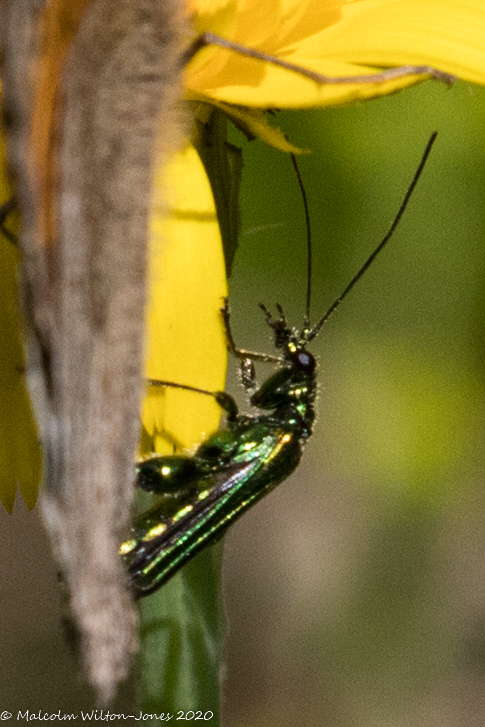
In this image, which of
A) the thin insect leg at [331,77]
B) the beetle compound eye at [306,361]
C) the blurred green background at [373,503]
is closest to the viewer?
the thin insect leg at [331,77]

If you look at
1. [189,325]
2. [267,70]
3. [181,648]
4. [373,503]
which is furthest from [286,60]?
[373,503]

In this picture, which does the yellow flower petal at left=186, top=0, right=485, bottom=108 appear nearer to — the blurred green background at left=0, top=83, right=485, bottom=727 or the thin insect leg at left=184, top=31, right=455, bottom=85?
the thin insect leg at left=184, top=31, right=455, bottom=85

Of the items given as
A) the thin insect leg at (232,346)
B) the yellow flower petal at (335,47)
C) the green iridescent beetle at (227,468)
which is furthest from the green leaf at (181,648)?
the yellow flower petal at (335,47)

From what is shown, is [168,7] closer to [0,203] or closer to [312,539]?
[0,203]

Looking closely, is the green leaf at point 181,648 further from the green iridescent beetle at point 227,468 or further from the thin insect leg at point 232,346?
the thin insect leg at point 232,346

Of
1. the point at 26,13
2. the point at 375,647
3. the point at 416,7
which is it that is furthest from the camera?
the point at 375,647

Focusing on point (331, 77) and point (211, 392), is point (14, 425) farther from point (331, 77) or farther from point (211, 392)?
point (331, 77)

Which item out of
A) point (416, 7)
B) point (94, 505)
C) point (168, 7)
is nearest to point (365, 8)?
point (416, 7)
